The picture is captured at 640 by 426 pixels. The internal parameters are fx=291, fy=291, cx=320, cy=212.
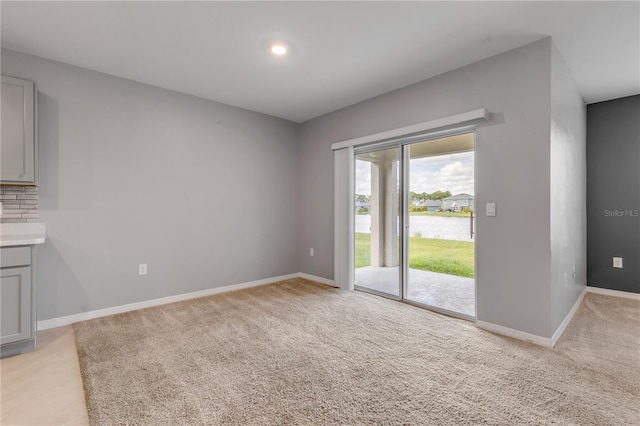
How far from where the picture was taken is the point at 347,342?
8.28 feet

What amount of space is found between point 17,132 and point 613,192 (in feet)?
21.7

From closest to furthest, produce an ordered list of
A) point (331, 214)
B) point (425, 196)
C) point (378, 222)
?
point (425, 196), point (378, 222), point (331, 214)

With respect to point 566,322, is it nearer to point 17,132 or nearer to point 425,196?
point 425,196

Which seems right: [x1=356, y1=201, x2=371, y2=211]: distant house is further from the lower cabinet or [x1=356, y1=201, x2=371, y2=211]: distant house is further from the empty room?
the lower cabinet

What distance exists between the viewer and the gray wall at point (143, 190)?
2873mm

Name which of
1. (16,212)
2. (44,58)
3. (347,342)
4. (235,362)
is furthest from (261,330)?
(44,58)

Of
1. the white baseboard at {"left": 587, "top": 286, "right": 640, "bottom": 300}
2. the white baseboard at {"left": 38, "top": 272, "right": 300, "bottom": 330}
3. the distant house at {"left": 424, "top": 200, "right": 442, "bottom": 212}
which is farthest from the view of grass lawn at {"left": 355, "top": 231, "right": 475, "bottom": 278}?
the white baseboard at {"left": 38, "top": 272, "right": 300, "bottom": 330}

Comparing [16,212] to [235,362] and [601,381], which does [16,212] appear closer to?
[235,362]

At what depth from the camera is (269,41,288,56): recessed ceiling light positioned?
2.58 meters

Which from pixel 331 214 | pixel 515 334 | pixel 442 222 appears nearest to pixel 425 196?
pixel 442 222

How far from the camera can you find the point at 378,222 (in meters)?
4.06

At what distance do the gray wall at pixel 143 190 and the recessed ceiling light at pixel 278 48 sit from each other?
1607 millimetres

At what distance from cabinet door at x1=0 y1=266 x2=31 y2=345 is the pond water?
3.72 meters

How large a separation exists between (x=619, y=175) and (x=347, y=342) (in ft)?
13.8
